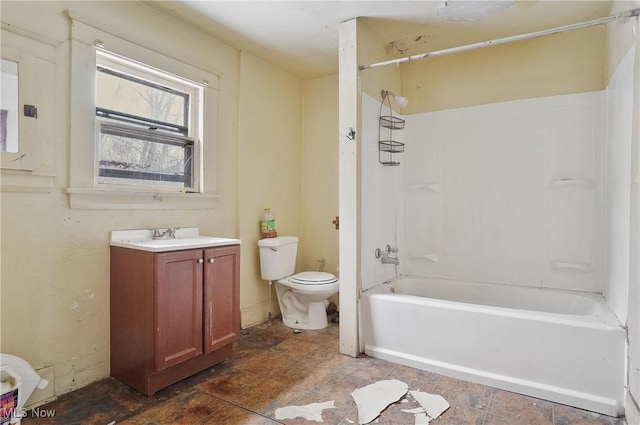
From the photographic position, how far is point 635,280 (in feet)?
5.54

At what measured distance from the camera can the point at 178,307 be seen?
79.7 inches

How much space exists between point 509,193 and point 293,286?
1.88m

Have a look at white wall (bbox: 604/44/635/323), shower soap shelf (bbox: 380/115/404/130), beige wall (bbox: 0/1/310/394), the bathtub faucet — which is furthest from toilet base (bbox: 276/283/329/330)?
white wall (bbox: 604/44/635/323)

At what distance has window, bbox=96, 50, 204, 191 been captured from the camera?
2154 millimetres

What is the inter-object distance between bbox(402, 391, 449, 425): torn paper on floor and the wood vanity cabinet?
4.04 feet

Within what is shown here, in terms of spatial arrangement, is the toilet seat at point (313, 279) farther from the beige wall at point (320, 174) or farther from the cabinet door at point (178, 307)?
the cabinet door at point (178, 307)

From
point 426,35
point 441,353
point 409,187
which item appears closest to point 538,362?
point 441,353

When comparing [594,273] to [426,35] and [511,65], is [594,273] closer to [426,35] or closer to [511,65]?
[511,65]

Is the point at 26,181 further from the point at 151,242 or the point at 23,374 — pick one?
the point at 23,374

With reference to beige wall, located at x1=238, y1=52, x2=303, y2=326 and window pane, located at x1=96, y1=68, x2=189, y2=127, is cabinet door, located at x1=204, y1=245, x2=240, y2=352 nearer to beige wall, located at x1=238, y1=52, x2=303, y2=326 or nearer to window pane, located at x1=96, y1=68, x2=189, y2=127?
beige wall, located at x1=238, y1=52, x2=303, y2=326

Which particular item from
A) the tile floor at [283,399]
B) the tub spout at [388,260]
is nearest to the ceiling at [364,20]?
the tub spout at [388,260]

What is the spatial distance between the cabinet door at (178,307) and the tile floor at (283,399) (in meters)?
0.22

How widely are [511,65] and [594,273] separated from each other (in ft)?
5.45

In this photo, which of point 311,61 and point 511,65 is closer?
point 511,65
